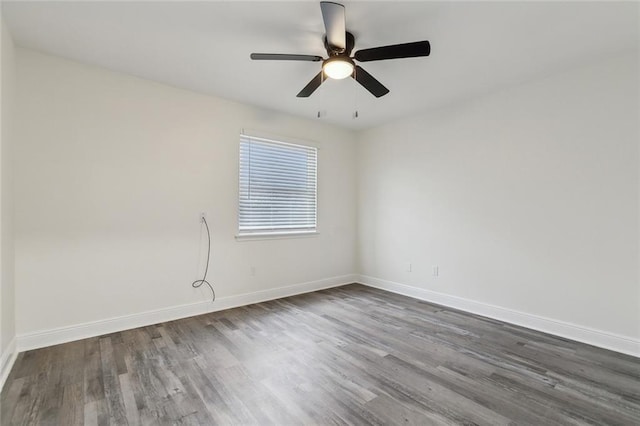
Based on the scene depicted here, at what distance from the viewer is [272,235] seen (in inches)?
160

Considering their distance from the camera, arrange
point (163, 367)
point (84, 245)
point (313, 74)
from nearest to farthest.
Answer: point (163, 367) < point (84, 245) < point (313, 74)

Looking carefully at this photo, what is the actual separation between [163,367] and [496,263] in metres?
3.51

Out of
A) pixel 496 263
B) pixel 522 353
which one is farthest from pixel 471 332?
pixel 496 263

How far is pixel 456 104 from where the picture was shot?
3.74 metres

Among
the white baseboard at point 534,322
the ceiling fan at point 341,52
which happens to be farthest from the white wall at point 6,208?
the white baseboard at point 534,322

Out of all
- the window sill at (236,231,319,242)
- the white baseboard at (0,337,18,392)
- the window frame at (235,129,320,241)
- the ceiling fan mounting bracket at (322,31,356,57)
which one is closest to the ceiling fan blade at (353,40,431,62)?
the ceiling fan mounting bracket at (322,31,356,57)

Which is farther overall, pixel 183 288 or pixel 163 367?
pixel 183 288

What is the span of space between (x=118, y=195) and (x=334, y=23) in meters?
2.63

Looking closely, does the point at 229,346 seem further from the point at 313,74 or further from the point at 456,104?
the point at 456,104

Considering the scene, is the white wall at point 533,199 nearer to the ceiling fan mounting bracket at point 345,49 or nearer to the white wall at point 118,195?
the ceiling fan mounting bracket at point 345,49

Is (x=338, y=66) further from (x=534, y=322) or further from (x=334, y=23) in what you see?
(x=534, y=322)

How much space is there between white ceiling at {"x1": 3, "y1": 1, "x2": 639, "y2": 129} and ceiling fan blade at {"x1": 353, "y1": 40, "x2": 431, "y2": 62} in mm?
268

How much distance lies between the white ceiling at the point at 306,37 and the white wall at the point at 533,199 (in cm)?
37

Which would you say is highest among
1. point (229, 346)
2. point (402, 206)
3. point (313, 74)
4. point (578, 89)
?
point (313, 74)
